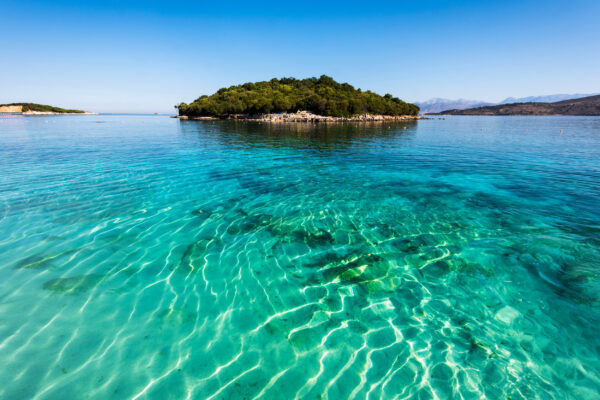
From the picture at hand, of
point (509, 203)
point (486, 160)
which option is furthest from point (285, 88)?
point (509, 203)

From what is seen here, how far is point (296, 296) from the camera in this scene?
5.09 metres

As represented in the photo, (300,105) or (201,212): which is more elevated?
(300,105)

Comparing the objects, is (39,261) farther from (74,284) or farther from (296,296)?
(296,296)

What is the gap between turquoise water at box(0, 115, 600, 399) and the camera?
3.53 metres

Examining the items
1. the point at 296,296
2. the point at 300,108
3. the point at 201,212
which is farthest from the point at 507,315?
the point at 300,108

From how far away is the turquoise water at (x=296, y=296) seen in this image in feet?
11.6

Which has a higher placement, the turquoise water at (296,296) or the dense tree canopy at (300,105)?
the dense tree canopy at (300,105)

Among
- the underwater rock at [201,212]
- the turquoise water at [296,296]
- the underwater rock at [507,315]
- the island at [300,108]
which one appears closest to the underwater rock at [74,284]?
the turquoise water at [296,296]

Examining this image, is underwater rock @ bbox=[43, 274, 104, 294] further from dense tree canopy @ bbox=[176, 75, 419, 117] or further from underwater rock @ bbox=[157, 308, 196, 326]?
dense tree canopy @ bbox=[176, 75, 419, 117]

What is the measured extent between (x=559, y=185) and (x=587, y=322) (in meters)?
12.5

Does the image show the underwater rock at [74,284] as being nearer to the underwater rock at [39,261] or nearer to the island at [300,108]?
the underwater rock at [39,261]

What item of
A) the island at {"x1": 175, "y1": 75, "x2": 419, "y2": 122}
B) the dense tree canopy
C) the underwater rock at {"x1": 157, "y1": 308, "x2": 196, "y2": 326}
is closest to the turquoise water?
the underwater rock at {"x1": 157, "y1": 308, "x2": 196, "y2": 326}

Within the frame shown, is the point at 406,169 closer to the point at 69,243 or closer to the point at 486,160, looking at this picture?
the point at 486,160

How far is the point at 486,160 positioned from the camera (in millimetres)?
20297
